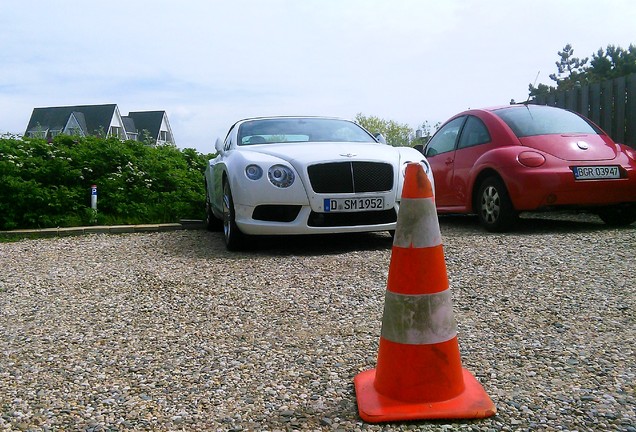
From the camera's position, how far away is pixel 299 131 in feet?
24.0

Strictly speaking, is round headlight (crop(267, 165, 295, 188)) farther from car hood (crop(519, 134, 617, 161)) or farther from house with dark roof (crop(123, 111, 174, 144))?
house with dark roof (crop(123, 111, 174, 144))

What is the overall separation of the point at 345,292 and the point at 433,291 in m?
1.95

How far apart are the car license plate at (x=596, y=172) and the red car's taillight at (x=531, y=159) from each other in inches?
14.0

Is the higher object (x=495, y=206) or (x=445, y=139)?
(x=445, y=139)

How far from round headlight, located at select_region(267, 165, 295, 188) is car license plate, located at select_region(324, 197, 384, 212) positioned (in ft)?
1.34

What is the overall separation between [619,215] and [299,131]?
3.90m

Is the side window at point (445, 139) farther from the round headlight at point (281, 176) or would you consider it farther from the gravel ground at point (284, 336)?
the round headlight at point (281, 176)

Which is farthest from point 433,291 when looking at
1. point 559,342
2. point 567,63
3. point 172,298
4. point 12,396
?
point 567,63

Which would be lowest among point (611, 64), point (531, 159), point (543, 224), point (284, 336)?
point (284, 336)

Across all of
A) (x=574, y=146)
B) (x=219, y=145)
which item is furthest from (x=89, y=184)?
(x=574, y=146)

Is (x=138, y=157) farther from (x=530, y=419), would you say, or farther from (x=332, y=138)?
(x=530, y=419)

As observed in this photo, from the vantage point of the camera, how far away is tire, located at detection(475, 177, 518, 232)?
686 cm

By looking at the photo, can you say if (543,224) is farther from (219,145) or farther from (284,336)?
(284,336)

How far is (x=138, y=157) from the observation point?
10.4 m
